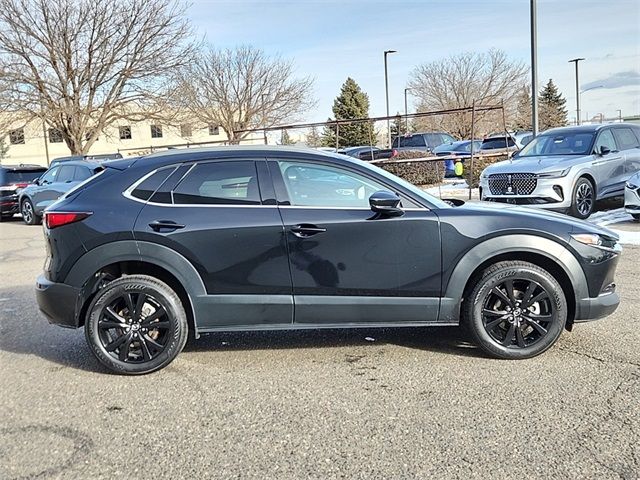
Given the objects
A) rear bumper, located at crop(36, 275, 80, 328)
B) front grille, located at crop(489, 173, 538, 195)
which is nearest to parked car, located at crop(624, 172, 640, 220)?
front grille, located at crop(489, 173, 538, 195)

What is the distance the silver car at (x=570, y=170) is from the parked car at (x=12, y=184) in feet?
42.5

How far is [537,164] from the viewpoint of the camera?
34.7 ft

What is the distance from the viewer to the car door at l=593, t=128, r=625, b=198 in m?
10.9

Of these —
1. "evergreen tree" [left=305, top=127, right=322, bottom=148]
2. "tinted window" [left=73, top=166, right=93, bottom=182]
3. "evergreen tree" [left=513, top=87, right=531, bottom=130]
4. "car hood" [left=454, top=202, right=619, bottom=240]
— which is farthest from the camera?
"evergreen tree" [left=513, top=87, right=531, bottom=130]

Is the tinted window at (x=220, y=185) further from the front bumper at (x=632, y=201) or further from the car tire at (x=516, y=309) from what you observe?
the front bumper at (x=632, y=201)

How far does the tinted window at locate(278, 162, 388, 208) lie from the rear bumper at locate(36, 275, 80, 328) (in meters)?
1.73

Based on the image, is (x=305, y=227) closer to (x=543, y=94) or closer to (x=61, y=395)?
(x=61, y=395)

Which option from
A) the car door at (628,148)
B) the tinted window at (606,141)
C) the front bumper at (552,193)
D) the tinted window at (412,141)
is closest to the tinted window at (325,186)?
the front bumper at (552,193)

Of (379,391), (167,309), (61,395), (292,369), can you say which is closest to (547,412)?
(379,391)

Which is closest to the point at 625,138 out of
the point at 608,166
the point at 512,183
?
the point at 608,166

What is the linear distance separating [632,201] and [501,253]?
7.29 m

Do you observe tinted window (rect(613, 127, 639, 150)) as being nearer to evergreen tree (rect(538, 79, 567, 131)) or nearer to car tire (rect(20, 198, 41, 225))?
car tire (rect(20, 198, 41, 225))

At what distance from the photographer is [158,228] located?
13.6ft

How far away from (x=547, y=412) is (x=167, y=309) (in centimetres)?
258
